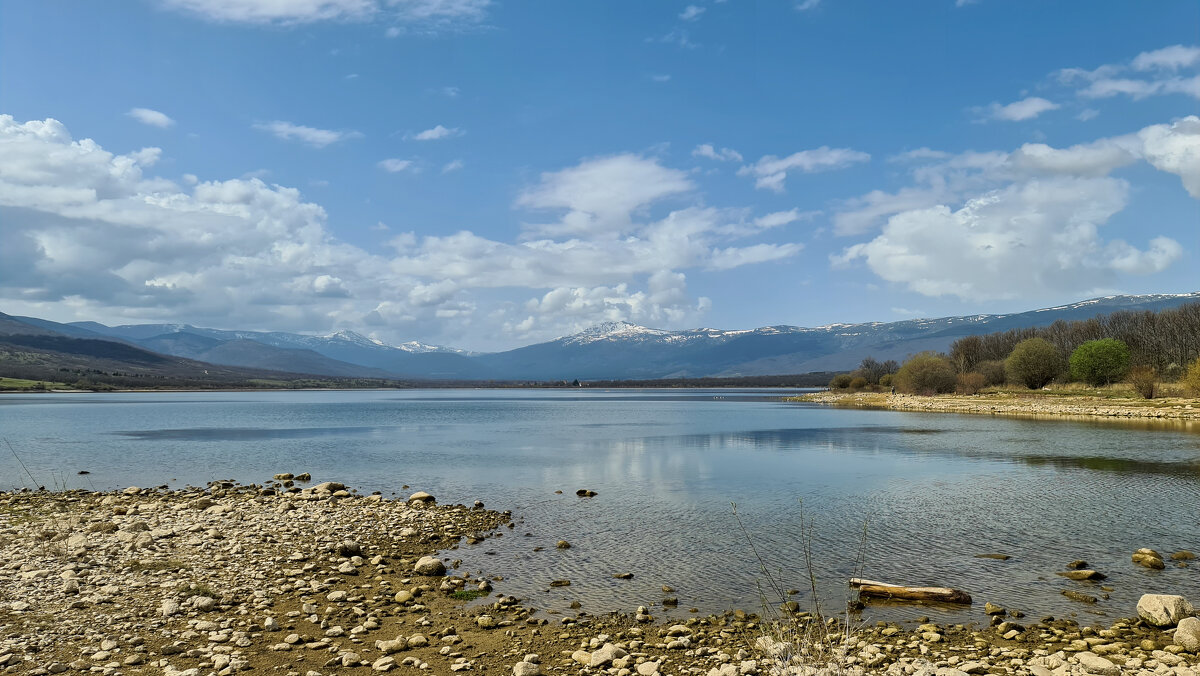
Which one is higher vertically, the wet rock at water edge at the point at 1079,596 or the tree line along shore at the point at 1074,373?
the tree line along shore at the point at 1074,373

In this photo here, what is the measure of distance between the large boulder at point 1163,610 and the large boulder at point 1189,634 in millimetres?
555

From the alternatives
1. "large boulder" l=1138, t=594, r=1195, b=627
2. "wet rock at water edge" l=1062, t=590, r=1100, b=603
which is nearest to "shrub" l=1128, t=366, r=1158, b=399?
"wet rock at water edge" l=1062, t=590, r=1100, b=603

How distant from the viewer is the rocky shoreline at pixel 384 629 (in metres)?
10.2

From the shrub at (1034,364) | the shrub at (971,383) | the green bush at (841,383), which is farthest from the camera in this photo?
the green bush at (841,383)

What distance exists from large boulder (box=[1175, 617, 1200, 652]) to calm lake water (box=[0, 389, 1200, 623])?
1.74 meters

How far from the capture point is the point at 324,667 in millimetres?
10406

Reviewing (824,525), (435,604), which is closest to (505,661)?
(435,604)

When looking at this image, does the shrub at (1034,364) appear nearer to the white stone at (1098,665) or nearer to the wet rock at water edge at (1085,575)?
the wet rock at water edge at (1085,575)

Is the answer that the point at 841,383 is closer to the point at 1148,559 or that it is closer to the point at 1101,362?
the point at 1101,362

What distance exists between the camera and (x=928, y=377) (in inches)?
4756

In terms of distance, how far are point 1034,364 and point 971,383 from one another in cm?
1171

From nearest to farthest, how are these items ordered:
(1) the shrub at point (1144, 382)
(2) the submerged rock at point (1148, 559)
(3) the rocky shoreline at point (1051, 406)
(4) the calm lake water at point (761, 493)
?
(4) the calm lake water at point (761, 493) < (2) the submerged rock at point (1148, 559) < (3) the rocky shoreline at point (1051, 406) < (1) the shrub at point (1144, 382)

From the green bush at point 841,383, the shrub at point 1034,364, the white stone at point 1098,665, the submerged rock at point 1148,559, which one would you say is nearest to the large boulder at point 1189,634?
the white stone at point 1098,665

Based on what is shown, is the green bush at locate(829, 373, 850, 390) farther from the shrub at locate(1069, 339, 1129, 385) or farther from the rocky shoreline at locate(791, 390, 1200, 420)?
the shrub at locate(1069, 339, 1129, 385)
